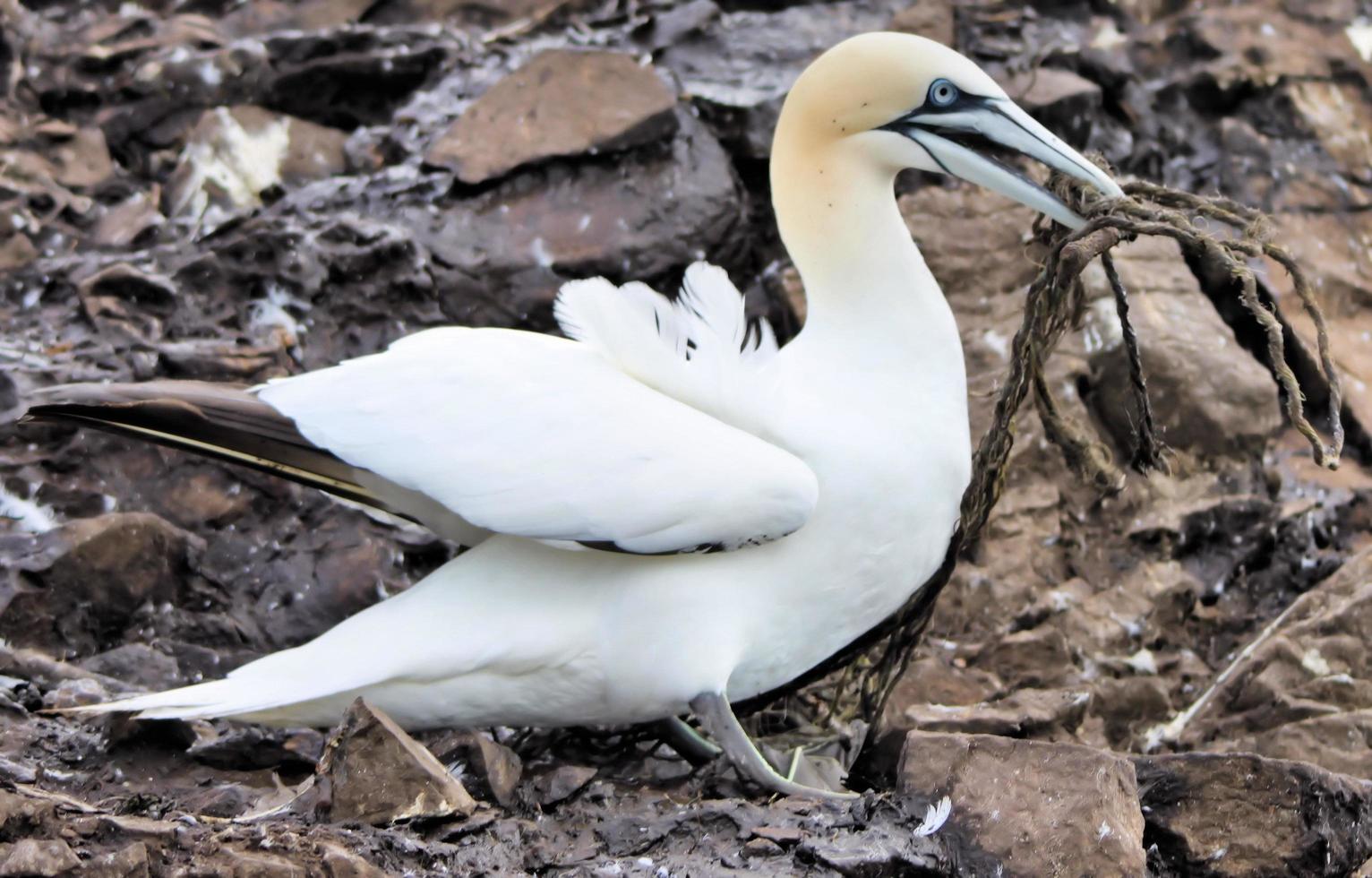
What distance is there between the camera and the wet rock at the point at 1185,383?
5.25m

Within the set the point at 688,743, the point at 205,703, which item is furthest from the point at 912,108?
the point at 205,703

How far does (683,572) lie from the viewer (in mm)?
3617

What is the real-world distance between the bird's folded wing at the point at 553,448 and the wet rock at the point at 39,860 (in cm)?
113

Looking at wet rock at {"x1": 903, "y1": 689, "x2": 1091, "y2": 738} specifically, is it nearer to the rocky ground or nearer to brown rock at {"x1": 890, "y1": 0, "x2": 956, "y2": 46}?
the rocky ground

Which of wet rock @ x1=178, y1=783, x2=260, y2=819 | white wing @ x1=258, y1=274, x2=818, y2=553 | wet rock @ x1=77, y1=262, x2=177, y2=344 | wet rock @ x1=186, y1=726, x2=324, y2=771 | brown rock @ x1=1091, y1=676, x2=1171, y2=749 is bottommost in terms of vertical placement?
brown rock @ x1=1091, y1=676, x2=1171, y2=749

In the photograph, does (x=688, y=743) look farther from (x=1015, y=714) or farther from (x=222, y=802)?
(x=222, y=802)

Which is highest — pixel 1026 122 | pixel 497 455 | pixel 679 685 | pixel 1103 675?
pixel 1026 122

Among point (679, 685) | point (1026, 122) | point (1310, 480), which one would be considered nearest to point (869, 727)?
point (679, 685)

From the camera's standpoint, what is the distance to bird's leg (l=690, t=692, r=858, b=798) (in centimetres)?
358

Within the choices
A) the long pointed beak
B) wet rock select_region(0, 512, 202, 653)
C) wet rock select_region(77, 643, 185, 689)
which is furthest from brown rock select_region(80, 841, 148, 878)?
the long pointed beak

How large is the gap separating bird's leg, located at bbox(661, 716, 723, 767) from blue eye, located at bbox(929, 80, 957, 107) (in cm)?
160

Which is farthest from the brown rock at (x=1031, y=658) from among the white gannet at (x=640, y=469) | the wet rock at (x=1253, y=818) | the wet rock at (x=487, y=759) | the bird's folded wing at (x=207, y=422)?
the bird's folded wing at (x=207, y=422)

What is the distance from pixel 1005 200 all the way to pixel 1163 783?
2714 mm

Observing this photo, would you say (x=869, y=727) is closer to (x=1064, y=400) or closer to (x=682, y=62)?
(x=1064, y=400)
